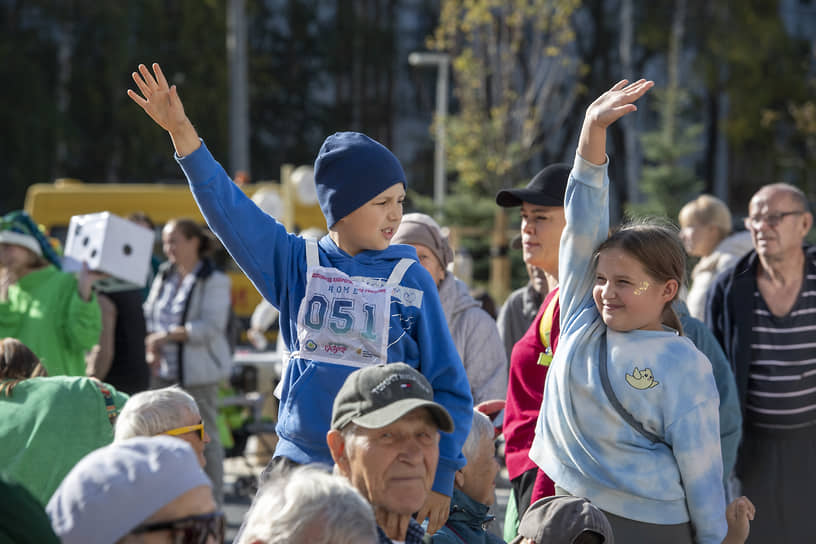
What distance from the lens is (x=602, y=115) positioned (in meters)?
3.06

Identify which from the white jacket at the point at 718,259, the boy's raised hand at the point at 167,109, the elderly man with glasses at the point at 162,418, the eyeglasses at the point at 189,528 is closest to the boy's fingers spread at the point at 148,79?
the boy's raised hand at the point at 167,109

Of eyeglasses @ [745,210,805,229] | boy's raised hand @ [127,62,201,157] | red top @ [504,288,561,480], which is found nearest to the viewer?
boy's raised hand @ [127,62,201,157]

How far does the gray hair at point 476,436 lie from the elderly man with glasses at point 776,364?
1.93 meters

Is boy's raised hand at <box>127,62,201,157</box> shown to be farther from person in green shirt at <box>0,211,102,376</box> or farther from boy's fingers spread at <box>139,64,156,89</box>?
person in green shirt at <box>0,211,102,376</box>

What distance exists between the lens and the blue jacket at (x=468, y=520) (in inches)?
128

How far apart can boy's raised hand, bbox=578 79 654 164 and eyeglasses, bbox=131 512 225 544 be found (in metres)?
1.51

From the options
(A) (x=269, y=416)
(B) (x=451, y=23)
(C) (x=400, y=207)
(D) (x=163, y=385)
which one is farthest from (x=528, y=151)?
(C) (x=400, y=207)

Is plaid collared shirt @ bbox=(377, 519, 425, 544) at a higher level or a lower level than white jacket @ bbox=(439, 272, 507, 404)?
lower

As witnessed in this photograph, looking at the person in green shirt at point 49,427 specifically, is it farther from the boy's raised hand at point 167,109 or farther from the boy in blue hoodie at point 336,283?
the boy's raised hand at point 167,109

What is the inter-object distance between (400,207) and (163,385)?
5.38m

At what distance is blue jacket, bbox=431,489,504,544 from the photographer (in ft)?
10.7

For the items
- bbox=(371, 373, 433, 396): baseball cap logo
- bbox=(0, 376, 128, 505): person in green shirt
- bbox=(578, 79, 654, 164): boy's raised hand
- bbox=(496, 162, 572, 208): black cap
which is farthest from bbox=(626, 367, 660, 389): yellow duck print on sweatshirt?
bbox=(0, 376, 128, 505): person in green shirt

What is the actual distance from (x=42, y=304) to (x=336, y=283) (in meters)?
3.65

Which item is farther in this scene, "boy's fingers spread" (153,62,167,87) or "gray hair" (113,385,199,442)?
"gray hair" (113,385,199,442)
